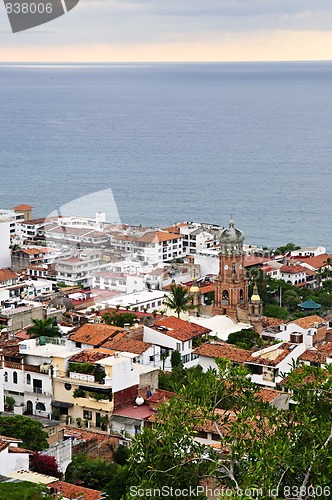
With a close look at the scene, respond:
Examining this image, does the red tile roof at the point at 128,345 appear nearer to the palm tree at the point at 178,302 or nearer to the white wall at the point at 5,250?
the palm tree at the point at 178,302

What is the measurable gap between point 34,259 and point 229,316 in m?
10.3

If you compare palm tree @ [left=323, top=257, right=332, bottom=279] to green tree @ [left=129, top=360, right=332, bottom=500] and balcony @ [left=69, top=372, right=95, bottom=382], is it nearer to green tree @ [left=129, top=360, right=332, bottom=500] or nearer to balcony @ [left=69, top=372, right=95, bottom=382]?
balcony @ [left=69, top=372, right=95, bottom=382]

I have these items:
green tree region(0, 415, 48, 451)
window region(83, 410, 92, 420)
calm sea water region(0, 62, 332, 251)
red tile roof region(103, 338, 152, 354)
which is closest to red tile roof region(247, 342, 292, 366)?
red tile roof region(103, 338, 152, 354)

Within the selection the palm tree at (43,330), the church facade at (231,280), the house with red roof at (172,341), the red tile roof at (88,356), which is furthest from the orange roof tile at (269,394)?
the church facade at (231,280)

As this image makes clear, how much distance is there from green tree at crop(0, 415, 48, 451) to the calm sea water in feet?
91.2

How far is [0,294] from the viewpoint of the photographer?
96.5 feet

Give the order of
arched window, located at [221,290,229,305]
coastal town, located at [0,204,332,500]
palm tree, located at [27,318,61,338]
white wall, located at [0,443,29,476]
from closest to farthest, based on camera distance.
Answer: coastal town, located at [0,204,332,500]
white wall, located at [0,443,29,476]
palm tree, located at [27,318,61,338]
arched window, located at [221,290,229,305]

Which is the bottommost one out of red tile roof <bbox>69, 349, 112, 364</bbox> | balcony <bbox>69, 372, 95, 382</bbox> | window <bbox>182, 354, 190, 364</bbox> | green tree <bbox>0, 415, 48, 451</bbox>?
window <bbox>182, 354, 190, 364</bbox>

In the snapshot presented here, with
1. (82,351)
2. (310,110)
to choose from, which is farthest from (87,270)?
(310,110)

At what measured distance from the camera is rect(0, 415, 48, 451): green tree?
16297mm

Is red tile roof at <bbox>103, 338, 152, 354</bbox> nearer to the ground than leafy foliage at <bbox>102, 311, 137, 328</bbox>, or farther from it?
farther from it

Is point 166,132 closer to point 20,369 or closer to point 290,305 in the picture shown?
point 290,305

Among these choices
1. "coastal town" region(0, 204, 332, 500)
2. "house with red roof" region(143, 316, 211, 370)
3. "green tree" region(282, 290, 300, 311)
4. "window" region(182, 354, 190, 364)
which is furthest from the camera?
"green tree" region(282, 290, 300, 311)

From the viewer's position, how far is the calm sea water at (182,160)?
58.3 m
